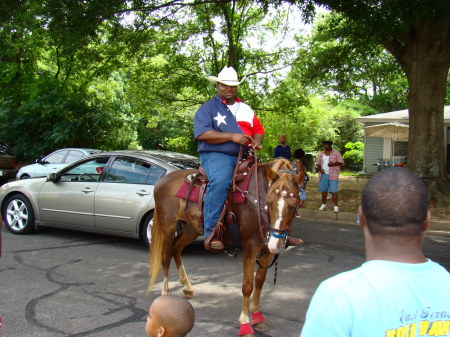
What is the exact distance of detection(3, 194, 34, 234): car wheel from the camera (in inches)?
346

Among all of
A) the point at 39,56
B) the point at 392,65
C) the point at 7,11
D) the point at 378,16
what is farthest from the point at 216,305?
the point at 39,56

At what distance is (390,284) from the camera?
4.84ft

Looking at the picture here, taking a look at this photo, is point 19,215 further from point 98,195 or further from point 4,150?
point 4,150

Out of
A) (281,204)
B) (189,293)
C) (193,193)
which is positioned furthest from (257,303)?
(193,193)

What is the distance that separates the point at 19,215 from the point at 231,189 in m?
5.64

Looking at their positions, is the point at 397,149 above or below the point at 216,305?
above

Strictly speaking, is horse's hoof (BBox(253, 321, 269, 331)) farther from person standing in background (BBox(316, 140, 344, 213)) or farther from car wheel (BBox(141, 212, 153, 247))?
person standing in background (BBox(316, 140, 344, 213))

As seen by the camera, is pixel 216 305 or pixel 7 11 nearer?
pixel 216 305

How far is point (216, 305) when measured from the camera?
538cm

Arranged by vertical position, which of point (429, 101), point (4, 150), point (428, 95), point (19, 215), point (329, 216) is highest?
point (428, 95)

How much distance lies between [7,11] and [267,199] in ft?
39.7

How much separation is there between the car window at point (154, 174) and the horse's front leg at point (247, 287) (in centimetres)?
314

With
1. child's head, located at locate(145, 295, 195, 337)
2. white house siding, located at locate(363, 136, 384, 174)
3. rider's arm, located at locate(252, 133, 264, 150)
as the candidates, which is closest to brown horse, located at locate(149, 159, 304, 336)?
rider's arm, located at locate(252, 133, 264, 150)

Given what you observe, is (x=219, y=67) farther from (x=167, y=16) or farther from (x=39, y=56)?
(x=39, y=56)
